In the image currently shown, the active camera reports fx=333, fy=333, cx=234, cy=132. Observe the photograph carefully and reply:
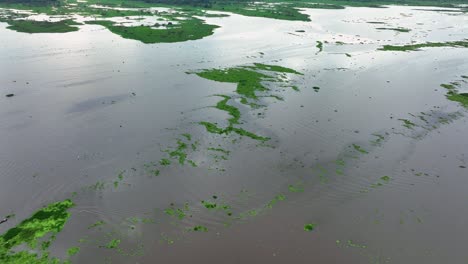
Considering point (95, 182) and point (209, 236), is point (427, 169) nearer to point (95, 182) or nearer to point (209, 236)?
point (209, 236)

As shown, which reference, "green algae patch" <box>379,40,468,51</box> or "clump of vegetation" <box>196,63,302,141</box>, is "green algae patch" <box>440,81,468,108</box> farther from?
"green algae patch" <box>379,40,468,51</box>

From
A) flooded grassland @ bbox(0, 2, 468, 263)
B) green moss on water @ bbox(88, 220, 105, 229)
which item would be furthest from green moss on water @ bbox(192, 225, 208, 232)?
green moss on water @ bbox(88, 220, 105, 229)

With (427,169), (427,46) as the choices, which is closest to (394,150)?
(427,169)

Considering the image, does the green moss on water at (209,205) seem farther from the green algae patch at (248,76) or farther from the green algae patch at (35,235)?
the green algae patch at (248,76)

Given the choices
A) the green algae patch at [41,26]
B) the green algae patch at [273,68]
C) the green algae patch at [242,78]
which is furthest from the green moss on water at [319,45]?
the green algae patch at [41,26]

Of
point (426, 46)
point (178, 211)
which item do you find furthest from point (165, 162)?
point (426, 46)
